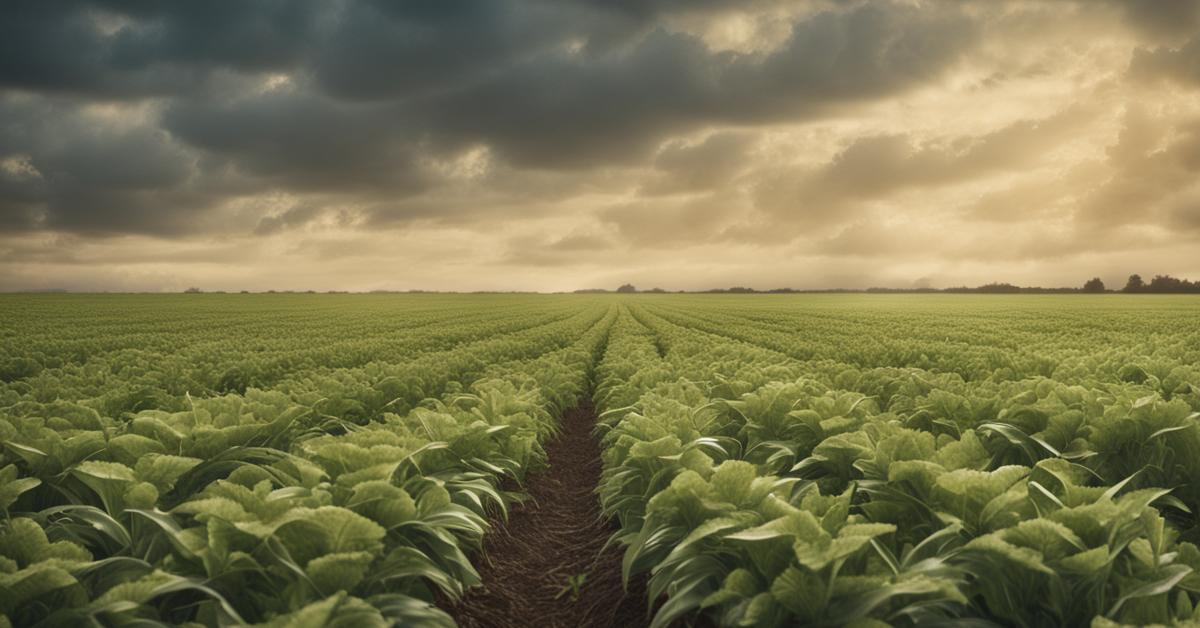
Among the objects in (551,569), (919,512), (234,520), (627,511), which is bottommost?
(551,569)

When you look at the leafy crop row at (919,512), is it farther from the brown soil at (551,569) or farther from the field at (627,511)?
the brown soil at (551,569)

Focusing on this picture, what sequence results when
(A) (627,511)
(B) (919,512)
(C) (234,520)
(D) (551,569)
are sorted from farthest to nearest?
(D) (551,569) < (A) (627,511) < (B) (919,512) < (C) (234,520)

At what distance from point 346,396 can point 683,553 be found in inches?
231

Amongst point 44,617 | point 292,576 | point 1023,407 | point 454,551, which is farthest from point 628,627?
point 1023,407

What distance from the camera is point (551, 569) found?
6.05 metres

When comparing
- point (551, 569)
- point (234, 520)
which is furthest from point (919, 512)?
point (234, 520)

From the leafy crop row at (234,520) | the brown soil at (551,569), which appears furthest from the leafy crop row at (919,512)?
the leafy crop row at (234,520)

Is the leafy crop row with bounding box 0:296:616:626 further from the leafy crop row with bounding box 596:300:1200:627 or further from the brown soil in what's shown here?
the leafy crop row with bounding box 596:300:1200:627

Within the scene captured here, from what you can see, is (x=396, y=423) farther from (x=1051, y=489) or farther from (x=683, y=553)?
(x=1051, y=489)

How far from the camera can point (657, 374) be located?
392 inches

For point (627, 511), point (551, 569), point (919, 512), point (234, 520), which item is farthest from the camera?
point (551, 569)

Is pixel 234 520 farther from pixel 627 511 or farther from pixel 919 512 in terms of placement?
pixel 919 512

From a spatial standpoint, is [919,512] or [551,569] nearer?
[919,512]

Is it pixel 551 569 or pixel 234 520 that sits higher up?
pixel 234 520
